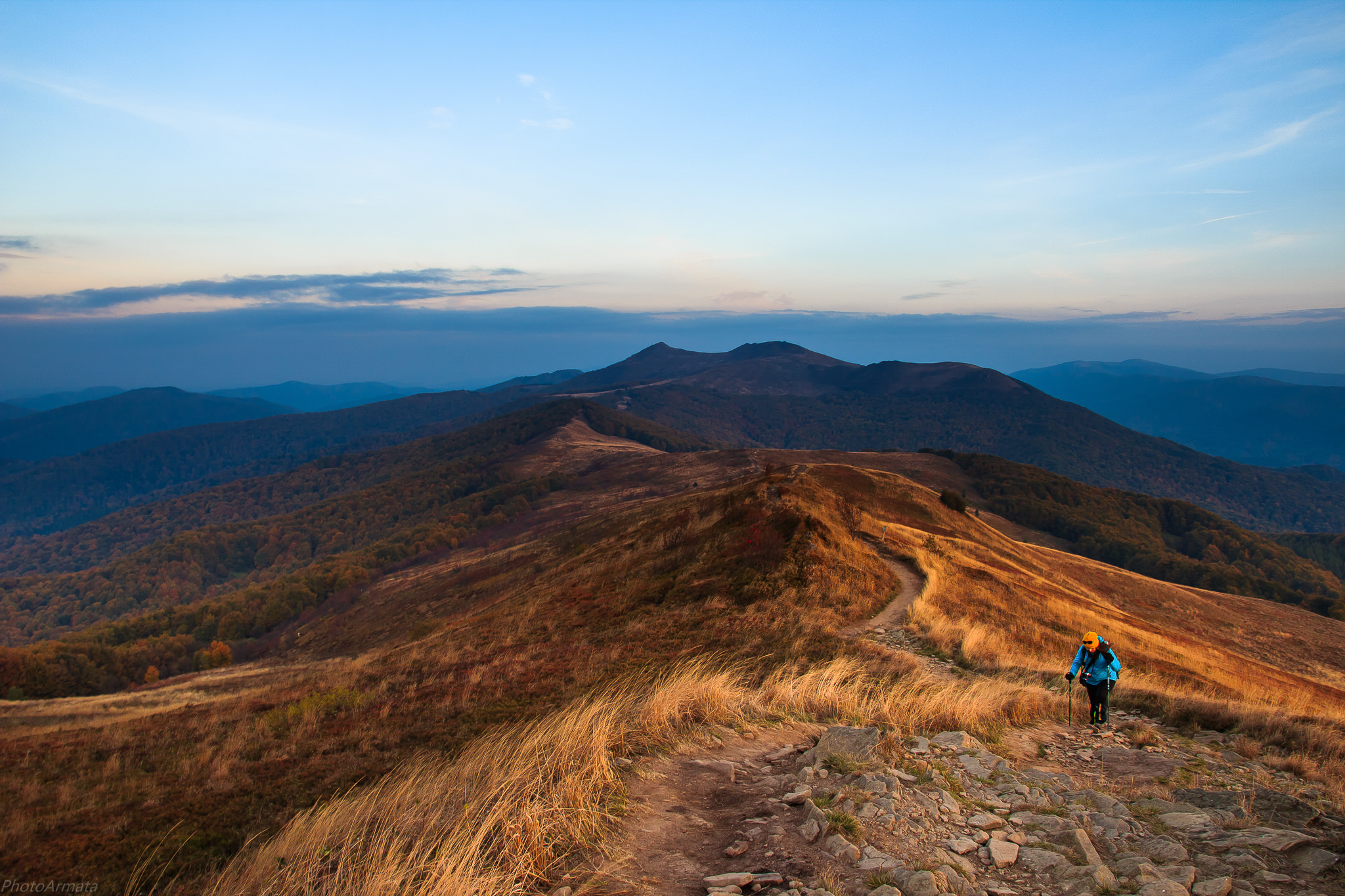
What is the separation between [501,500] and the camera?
12344cm

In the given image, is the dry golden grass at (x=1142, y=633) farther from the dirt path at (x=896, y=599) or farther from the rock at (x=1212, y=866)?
the rock at (x=1212, y=866)

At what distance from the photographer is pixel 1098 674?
1038 centimetres

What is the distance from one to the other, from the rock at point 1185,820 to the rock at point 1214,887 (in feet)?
3.85

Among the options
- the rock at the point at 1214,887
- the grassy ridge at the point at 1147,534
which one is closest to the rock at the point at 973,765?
the rock at the point at 1214,887

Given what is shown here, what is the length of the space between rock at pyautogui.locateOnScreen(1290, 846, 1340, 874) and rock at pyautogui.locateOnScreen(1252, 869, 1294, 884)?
26cm

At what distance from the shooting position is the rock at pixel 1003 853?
16.1ft

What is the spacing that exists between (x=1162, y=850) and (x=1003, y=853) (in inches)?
55.6

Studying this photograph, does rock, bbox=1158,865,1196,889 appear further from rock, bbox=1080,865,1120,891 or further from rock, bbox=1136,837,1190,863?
rock, bbox=1080,865,1120,891

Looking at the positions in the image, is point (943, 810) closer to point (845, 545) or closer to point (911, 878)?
point (911, 878)

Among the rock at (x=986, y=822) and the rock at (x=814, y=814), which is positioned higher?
the rock at (x=814, y=814)

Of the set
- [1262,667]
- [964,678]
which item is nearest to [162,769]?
[964,678]

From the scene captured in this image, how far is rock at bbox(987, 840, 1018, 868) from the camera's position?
16.1ft

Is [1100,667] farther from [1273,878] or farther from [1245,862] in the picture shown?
[1273,878]

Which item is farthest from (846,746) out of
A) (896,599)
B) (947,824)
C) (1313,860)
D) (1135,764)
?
(896,599)
